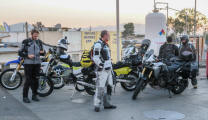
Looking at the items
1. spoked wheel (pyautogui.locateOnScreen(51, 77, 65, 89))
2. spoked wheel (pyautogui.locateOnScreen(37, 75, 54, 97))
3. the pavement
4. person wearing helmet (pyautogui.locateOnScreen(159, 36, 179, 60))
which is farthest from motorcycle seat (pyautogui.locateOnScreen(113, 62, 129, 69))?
spoked wheel (pyautogui.locateOnScreen(37, 75, 54, 97))

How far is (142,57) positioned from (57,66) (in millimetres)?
2569

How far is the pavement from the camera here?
5.49 metres

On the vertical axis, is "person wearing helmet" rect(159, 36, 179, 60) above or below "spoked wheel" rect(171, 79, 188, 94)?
above

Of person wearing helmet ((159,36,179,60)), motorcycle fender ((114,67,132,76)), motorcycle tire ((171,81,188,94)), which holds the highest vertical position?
person wearing helmet ((159,36,179,60))

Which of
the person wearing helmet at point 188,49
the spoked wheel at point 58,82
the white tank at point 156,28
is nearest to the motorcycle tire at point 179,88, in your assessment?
the person wearing helmet at point 188,49

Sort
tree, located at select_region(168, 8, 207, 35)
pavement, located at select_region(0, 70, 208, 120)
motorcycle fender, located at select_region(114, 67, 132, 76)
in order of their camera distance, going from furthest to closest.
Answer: tree, located at select_region(168, 8, 207, 35) < motorcycle fender, located at select_region(114, 67, 132, 76) < pavement, located at select_region(0, 70, 208, 120)

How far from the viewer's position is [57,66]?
7.70 meters

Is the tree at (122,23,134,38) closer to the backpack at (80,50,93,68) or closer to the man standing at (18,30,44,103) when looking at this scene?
the backpack at (80,50,93,68)

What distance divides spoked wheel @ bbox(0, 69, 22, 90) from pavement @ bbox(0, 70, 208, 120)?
0.73 ft

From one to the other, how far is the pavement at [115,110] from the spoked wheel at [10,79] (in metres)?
0.22

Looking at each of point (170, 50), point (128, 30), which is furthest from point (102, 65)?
point (128, 30)

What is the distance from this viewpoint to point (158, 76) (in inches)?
284

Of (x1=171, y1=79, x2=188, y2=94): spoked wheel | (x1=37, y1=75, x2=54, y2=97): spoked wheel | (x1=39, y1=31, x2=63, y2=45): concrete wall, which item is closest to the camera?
(x1=37, y1=75, x2=54, y2=97): spoked wheel

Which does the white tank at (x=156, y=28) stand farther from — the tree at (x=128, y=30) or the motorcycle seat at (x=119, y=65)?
the tree at (x=128, y=30)
